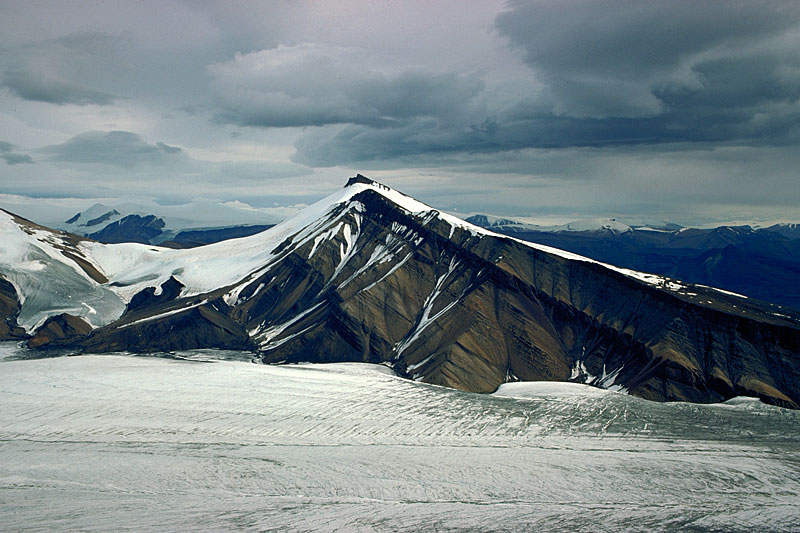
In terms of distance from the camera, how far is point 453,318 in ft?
435

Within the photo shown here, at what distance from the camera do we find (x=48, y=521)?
27.9 m

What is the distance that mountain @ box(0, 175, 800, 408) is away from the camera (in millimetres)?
100188

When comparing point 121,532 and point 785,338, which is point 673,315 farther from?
point 121,532

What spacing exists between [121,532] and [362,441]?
59.9ft

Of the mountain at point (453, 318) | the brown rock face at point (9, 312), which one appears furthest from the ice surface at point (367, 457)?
the brown rock face at point (9, 312)

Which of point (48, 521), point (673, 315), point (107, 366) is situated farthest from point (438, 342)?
point (48, 521)

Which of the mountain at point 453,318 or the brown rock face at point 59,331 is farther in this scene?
the brown rock face at point 59,331

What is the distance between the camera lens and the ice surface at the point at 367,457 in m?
28.9

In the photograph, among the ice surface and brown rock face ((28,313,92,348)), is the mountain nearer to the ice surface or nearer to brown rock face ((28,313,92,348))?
brown rock face ((28,313,92,348))

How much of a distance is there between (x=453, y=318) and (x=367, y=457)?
9611 cm

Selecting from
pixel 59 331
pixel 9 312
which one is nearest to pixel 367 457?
pixel 59 331

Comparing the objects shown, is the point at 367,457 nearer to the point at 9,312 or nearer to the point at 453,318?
the point at 453,318

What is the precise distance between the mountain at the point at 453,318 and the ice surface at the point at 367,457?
5384cm

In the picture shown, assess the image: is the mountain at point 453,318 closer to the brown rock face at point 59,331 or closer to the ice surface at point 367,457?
the brown rock face at point 59,331
